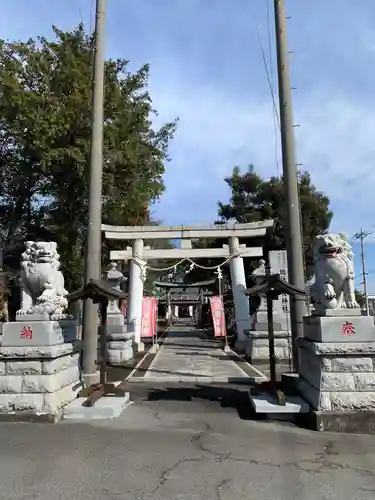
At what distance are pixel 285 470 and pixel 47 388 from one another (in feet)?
12.2

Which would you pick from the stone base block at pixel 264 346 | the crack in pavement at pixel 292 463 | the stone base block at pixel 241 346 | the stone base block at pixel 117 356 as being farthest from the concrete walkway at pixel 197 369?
the crack in pavement at pixel 292 463

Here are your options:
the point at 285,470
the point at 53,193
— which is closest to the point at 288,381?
the point at 285,470

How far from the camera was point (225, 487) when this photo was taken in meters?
4.21

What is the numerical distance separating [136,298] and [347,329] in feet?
44.7

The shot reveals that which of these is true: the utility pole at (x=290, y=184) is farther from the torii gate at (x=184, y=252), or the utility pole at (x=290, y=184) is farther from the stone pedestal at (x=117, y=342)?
the torii gate at (x=184, y=252)

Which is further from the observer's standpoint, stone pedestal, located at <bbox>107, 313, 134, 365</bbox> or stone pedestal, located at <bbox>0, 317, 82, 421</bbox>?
stone pedestal, located at <bbox>107, 313, 134, 365</bbox>

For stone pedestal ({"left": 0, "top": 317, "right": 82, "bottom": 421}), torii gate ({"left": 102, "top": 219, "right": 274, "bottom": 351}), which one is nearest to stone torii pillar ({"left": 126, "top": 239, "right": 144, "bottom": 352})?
torii gate ({"left": 102, "top": 219, "right": 274, "bottom": 351})

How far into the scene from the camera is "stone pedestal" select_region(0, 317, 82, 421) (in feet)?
21.5

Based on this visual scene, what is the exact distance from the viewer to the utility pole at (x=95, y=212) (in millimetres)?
9805

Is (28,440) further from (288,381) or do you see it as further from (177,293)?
(177,293)

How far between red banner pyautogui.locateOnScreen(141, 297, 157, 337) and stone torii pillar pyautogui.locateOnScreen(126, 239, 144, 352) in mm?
290

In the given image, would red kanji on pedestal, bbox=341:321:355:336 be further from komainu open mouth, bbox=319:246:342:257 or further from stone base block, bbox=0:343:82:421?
stone base block, bbox=0:343:82:421

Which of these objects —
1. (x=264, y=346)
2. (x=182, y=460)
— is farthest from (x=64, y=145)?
(x=182, y=460)

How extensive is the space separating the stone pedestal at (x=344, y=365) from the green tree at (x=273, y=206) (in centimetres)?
1970
